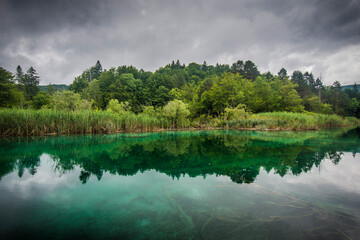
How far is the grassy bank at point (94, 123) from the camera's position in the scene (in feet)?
39.9

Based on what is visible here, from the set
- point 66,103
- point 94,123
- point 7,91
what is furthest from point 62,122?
point 7,91

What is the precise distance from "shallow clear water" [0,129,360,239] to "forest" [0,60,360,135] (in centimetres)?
1182

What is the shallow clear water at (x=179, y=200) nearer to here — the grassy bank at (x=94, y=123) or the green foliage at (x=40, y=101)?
the grassy bank at (x=94, y=123)

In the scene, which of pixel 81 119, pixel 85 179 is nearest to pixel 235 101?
pixel 81 119

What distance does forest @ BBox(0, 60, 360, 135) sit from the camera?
20078 mm

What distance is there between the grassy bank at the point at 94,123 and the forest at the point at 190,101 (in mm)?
94

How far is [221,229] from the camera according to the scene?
2303 mm

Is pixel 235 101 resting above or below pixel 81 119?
above

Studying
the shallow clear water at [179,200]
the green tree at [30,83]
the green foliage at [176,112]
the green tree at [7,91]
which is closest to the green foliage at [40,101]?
the green tree at [30,83]

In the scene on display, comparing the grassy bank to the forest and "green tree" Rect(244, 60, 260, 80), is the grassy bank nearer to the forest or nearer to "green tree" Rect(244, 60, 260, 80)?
the forest

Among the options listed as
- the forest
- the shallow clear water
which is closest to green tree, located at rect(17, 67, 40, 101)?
the forest

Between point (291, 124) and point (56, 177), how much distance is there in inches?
865

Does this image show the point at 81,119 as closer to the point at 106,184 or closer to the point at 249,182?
the point at 106,184

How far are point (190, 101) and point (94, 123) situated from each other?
23.3 meters
